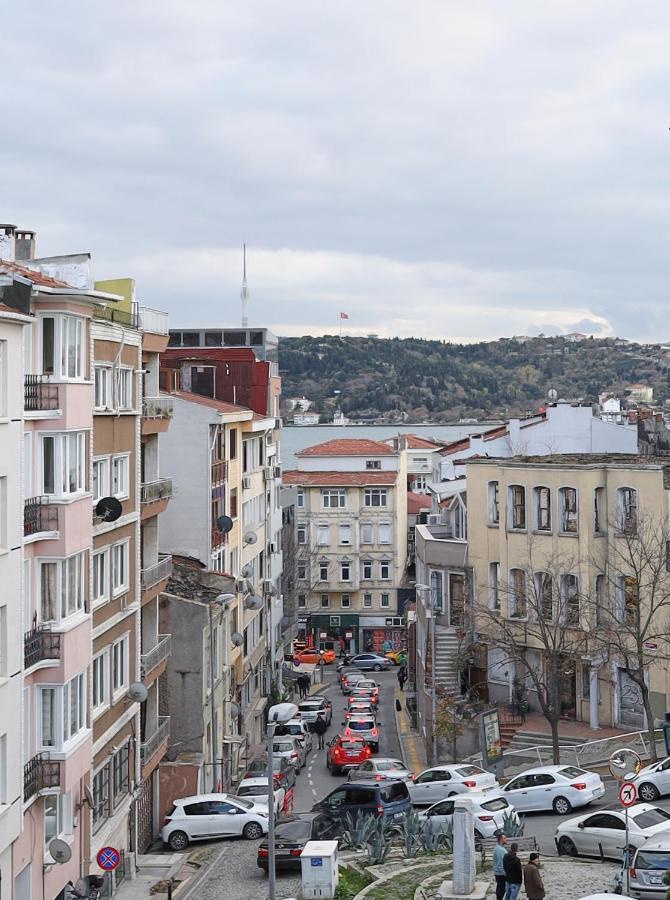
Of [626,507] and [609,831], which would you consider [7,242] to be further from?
[626,507]

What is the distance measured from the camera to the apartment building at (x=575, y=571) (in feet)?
165

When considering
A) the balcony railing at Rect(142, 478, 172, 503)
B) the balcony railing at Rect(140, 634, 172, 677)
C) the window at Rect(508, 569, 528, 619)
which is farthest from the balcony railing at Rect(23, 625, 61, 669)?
the window at Rect(508, 569, 528, 619)

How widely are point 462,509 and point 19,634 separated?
36.3 metres

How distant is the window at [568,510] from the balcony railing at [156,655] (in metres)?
17.8

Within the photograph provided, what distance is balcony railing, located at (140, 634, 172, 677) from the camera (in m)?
39.9

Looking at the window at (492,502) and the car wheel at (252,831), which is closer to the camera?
the car wheel at (252,831)

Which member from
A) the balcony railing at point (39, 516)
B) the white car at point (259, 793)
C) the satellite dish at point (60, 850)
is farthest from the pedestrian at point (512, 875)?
the white car at point (259, 793)

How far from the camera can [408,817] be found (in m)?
32.6

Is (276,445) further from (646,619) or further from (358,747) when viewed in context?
(646,619)

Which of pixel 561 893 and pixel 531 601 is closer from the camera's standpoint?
pixel 561 893

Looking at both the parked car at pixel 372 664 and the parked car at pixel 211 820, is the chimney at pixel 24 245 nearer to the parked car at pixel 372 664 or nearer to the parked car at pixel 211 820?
the parked car at pixel 211 820

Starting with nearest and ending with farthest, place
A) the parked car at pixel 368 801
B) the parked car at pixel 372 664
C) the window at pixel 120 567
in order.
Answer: the parked car at pixel 368 801, the window at pixel 120 567, the parked car at pixel 372 664

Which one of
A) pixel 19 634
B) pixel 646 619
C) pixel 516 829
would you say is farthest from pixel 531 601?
pixel 19 634

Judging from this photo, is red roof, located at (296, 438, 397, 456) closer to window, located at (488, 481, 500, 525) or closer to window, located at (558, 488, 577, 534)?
window, located at (488, 481, 500, 525)
